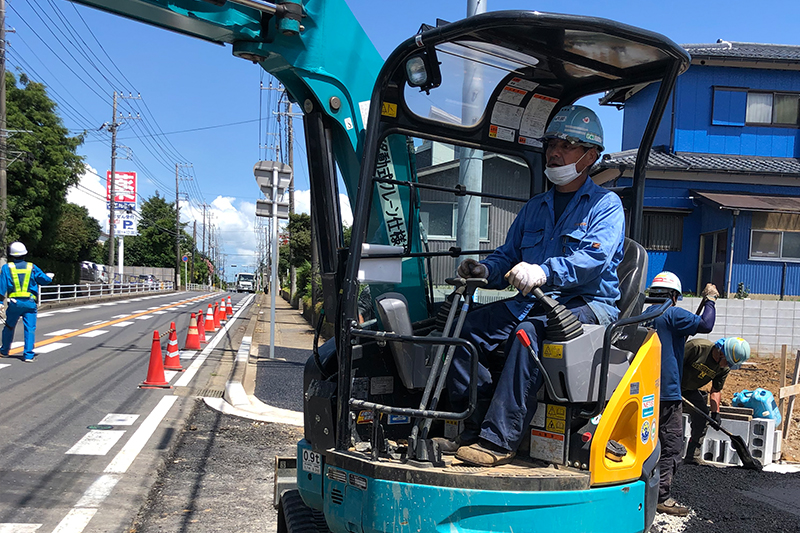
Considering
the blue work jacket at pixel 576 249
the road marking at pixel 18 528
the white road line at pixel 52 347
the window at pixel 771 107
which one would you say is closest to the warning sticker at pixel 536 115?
the blue work jacket at pixel 576 249

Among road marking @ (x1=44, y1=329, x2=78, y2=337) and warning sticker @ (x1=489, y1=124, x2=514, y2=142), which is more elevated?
warning sticker @ (x1=489, y1=124, x2=514, y2=142)

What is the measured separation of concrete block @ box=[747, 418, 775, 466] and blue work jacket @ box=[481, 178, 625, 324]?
4.61 meters

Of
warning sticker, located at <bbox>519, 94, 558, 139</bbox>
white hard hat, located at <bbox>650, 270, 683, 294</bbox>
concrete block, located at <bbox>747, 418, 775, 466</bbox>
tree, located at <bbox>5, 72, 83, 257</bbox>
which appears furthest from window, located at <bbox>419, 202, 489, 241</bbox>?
tree, located at <bbox>5, 72, 83, 257</bbox>

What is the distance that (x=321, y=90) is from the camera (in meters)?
3.80

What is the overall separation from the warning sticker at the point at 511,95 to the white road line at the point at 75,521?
3.93 meters

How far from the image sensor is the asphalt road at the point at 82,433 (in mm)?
4871

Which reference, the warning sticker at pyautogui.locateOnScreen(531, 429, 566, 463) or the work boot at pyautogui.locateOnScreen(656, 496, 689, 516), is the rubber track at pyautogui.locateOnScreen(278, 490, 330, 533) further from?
the work boot at pyautogui.locateOnScreen(656, 496, 689, 516)

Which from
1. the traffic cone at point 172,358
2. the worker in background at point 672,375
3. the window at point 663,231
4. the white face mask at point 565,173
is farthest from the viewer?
the window at point 663,231

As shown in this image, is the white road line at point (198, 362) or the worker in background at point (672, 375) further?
the white road line at point (198, 362)

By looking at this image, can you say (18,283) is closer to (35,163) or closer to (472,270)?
(472,270)

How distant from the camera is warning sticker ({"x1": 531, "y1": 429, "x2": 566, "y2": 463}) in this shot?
9.69ft

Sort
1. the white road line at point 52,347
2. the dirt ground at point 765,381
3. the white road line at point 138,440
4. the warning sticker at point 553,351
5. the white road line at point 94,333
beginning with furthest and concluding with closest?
the white road line at point 94,333 < the white road line at point 52,347 < the dirt ground at point 765,381 < the white road line at point 138,440 < the warning sticker at point 553,351

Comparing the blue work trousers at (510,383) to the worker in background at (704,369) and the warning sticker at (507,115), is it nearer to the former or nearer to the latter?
the warning sticker at (507,115)

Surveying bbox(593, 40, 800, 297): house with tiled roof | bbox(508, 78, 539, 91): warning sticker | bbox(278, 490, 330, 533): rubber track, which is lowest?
bbox(278, 490, 330, 533): rubber track
